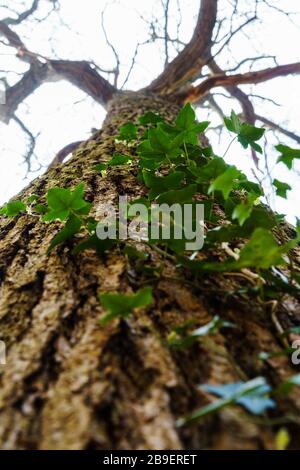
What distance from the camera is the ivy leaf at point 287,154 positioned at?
1040 millimetres

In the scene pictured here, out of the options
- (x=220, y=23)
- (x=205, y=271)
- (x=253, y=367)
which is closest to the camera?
(x=253, y=367)

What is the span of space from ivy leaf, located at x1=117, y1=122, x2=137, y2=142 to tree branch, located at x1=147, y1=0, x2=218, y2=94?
2.37 meters

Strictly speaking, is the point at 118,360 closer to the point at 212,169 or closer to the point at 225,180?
the point at 225,180

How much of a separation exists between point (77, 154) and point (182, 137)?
924 mm

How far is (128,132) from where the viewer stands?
1629 mm

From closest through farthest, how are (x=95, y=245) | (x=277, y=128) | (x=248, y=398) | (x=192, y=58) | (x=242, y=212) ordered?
(x=248, y=398) < (x=242, y=212) < (x=95, y=245) < (x=192, y=58) < (x=277, y=128)

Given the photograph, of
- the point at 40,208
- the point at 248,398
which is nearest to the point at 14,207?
the point at 40,208

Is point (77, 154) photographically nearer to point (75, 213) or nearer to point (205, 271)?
point (75, 213)

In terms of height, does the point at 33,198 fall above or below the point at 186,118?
below

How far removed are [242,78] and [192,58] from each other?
2.22ft

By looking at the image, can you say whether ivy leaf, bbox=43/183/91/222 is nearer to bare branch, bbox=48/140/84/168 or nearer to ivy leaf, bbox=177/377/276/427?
ivy leaf, bbox=177/377/276/427

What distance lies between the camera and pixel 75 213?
92cm
